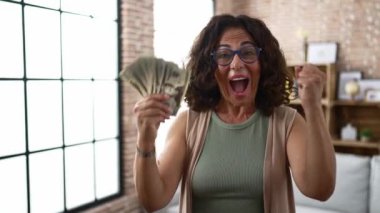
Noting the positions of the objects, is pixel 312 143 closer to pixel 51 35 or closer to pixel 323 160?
pixel 323 160

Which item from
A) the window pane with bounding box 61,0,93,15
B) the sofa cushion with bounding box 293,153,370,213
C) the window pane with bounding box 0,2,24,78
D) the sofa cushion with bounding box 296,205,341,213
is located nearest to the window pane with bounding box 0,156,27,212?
the window pane with bounding box 0,2,24,78

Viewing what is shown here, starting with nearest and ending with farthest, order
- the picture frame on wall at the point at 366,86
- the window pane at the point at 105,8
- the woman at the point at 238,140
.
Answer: the woman at the point at 238,140 < the window pane at the point at 105,8 < the picture frame on wall at the point at 366,86

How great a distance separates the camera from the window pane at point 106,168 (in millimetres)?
3553

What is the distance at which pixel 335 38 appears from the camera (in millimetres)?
4891

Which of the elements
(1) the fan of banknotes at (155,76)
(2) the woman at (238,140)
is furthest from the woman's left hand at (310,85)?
(1) the fan of banknotes at (155,76)

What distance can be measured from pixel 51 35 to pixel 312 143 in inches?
95.4

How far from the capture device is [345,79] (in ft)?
15.7

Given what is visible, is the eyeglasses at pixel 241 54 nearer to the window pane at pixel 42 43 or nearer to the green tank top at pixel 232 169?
the green tank top at pixel 232 169

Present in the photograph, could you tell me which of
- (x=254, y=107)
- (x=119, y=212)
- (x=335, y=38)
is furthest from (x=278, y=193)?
(x=335, y=38)

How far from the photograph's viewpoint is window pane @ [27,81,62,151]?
2832 millimetres

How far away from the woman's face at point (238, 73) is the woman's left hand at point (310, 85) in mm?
177

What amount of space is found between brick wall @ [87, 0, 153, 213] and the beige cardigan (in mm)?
→ 2480

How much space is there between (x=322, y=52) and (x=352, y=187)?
217cm

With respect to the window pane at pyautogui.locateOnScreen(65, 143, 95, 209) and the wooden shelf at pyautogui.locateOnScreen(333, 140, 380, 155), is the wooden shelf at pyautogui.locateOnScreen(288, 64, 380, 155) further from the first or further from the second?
the window pane at pyautogui.locateOnScreen(65, 143, 95, 209)
